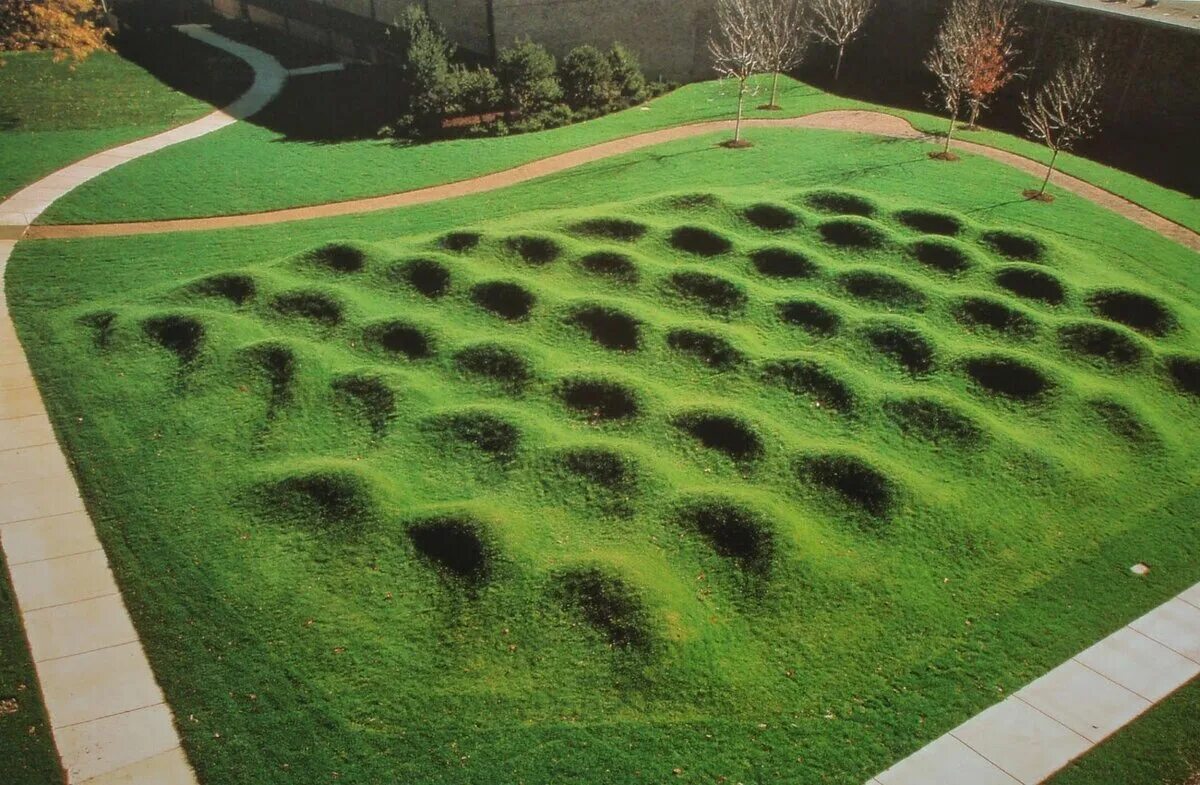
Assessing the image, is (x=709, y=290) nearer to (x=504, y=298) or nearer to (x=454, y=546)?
(x=504, y=298)

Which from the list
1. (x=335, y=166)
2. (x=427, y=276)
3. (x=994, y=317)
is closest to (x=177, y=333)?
(x=427, y=276)

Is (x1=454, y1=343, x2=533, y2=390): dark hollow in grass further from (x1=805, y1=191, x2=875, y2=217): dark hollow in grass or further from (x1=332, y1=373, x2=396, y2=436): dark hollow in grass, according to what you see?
(x1=805, y1=191, x2=875, y2=217): dark hollow in grass

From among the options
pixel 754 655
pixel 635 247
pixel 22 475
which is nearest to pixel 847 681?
pixel 754 655

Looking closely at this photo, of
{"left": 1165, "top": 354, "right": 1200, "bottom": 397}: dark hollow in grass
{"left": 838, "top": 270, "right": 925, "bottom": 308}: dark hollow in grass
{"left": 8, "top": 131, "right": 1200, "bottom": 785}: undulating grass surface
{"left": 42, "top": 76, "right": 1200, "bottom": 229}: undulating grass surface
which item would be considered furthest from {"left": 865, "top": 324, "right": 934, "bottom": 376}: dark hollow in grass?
{"left": 42, "top": 76, "right": 1200, "bottom": 229}: undulating grass surface

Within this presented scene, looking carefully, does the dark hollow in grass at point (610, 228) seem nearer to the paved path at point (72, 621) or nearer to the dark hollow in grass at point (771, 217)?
the dark hollow in grass at point (771, 217)

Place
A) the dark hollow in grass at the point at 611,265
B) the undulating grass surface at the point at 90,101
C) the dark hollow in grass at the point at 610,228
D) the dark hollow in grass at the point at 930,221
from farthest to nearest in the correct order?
the undulating grass surface at the point at 90,101 → the dark hollow in grass at the point at 930,221 → the dark hollow in grass at the point at 610,228 → the dark hollow in grass at the point at 611,265

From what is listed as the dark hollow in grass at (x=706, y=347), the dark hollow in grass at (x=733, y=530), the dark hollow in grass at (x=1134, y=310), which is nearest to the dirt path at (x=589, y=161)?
the dark hollow in grass at (x=1134, y=310)
